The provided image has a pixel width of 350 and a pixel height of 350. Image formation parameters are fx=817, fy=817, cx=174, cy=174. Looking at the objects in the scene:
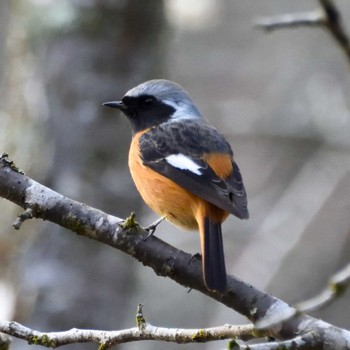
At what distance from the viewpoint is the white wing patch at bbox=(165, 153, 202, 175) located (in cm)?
440

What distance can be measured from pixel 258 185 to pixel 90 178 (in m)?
4.67

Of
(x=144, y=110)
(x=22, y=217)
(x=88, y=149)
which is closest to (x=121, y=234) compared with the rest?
(x=22, y=217)

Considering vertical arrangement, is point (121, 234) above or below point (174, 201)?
below

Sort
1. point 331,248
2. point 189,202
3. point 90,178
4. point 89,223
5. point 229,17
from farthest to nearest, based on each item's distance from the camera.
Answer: point 229,17 < point 331,248 < point 90,178 < point 189,202 < point 89,223

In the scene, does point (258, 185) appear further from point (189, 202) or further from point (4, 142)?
point (189, 202)

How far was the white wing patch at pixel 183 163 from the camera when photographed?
4.40 metres

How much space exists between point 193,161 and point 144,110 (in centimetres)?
84

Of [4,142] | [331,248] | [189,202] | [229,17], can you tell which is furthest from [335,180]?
[229,17]

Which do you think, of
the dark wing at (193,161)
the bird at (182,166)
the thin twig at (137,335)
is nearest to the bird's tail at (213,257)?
the bird at (182,166)

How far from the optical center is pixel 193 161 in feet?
14.8

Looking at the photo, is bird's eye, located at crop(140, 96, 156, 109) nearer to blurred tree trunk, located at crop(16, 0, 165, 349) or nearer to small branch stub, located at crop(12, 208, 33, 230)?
blurred tree trunk, located at crop(16, 0, 165, 349)

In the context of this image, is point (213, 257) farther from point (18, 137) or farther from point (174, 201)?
point (18, 137)

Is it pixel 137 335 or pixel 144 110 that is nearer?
pixel 137 335

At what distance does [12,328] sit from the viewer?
3.17 metres
